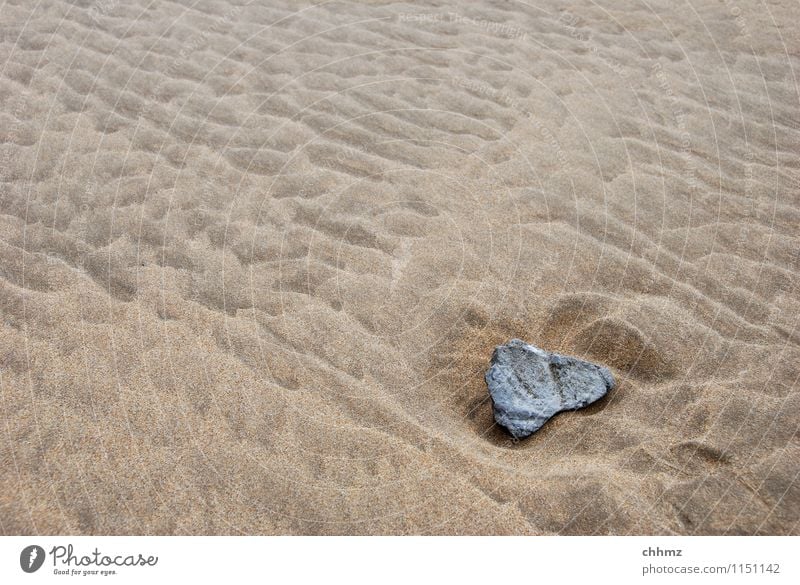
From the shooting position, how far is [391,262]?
433cm

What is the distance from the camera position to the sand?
3.18m

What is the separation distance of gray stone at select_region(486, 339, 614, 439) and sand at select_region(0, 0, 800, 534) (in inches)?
3.3

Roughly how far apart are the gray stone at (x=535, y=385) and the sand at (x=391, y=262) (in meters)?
0.08

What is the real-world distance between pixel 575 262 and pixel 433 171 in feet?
4.27

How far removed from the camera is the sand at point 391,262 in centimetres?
318

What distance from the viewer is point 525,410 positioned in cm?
349
